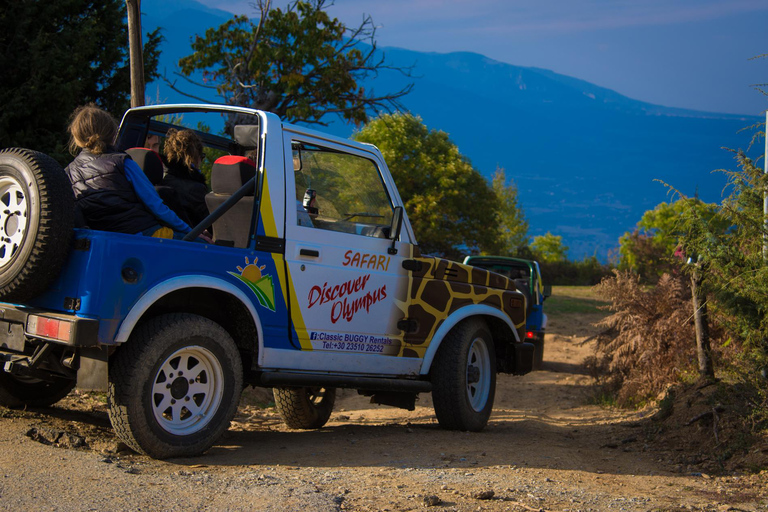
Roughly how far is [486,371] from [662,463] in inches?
71.7

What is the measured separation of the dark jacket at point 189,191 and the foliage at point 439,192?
23.6 meters

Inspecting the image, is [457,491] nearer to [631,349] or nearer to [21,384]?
[21,384]

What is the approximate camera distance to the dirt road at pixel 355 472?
398 centimetres

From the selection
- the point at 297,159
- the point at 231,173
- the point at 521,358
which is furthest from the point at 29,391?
the point at 521,358

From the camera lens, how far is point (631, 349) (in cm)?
1080

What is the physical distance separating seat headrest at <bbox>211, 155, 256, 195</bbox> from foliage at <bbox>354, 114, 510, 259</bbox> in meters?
24.1

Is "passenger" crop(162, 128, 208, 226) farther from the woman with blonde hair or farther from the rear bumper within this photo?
the rear bumper

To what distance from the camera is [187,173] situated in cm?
606

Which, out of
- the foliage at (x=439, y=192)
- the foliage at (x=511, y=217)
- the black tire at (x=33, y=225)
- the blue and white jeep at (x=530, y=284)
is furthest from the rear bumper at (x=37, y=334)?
the foliage at (x=511, y=217)

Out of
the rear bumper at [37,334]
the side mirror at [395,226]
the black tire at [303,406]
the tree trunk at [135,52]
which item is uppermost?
the tree trunk at [135,52]

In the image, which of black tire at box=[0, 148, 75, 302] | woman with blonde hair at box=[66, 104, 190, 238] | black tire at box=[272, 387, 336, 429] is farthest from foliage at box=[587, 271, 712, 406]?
black tire at box=[0, 148, 75, 302]

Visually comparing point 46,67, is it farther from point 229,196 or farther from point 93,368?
point 93,368

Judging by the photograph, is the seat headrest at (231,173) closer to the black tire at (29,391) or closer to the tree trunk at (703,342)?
the black tire at (29,391)

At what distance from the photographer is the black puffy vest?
496cm
